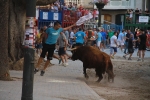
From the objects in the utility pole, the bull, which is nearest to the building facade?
the bull

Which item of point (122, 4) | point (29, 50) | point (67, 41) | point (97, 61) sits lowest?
point (97, 61)

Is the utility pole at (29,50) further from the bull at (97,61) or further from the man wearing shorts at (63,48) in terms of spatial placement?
the man wearing shorts at (63,48)

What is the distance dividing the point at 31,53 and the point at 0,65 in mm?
4298

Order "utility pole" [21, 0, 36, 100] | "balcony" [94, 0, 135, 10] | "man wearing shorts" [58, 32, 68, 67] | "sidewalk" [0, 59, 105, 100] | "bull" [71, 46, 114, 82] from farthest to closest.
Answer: "balcony" [94, 0, 135, 10] < "man wearing shorts" [58, 32, 68, 67] < "bull" [71, 46, 114, 82] < "sidewalk" [0, 59, 105, 100] < "utility pole" [21, 0, 36, 100]

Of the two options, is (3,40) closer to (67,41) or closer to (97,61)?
(97,61)

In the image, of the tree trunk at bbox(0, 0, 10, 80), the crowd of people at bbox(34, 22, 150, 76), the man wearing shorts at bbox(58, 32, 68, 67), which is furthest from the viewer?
the man wearing shorts at bbox(58, 32, 68, 67)

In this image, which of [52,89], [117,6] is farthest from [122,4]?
[52,89]

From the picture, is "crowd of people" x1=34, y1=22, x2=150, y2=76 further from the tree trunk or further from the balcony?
the balcony

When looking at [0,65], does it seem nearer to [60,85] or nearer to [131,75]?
[60,85]

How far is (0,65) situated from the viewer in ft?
42.1

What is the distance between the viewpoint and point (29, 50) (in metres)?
8.71

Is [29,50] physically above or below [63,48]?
above

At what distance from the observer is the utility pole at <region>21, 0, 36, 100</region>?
8.70 metres

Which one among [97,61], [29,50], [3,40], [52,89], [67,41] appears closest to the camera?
[29,50]
